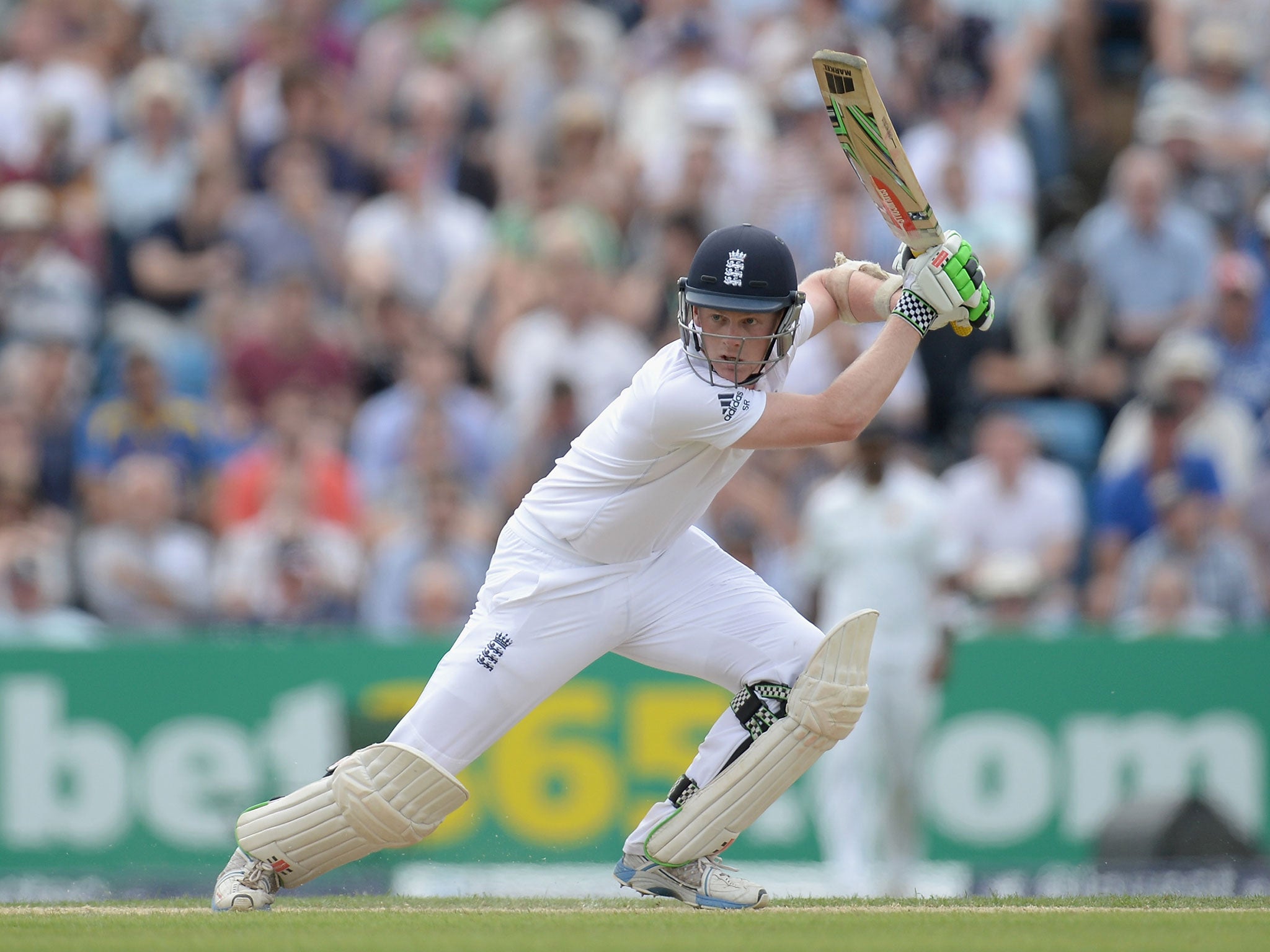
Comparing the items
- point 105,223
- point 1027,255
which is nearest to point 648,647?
point 1027,255

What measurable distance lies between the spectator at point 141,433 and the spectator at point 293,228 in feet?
4.28

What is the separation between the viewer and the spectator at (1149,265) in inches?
439

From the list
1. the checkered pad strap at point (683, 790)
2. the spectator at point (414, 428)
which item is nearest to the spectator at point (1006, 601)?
the spectator at point (414, 428)

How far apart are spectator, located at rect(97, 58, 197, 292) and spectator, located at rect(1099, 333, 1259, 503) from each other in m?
6.02

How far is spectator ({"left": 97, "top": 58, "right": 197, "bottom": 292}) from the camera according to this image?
12062 millimetres

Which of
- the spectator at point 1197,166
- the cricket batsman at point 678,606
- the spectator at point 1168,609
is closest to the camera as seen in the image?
the cricket batsman at point 678,606

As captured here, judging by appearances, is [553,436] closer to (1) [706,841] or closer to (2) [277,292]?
(2) [277,292]

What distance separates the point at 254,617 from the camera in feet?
31.6

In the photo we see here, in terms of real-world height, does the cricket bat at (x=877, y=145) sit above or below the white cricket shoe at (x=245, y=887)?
above

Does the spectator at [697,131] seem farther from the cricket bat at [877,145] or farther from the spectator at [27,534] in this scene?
the cricket bat at [877,145]

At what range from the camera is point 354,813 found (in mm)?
5547

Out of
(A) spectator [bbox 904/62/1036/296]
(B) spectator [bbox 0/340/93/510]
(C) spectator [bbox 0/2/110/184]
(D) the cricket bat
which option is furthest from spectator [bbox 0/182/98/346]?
(D) the cricket bat

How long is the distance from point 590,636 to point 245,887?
1.30 m

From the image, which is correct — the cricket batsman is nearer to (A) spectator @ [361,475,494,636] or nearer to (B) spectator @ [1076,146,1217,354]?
(A) spectator @ [361,475,494,636]
